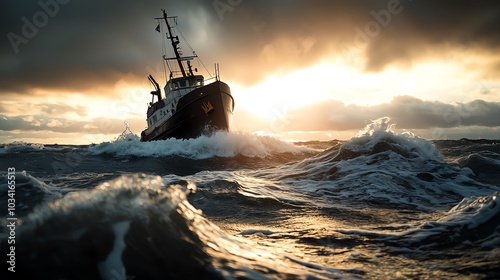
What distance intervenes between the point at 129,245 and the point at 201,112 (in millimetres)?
21617

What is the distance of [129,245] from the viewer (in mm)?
2414

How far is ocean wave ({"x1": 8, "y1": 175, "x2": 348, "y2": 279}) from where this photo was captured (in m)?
2.12

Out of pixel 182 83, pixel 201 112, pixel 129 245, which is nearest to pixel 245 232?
pixel 129 245

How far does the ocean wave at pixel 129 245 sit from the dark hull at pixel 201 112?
67.5ft

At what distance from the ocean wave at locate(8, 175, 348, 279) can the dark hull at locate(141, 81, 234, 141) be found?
20.6 meters

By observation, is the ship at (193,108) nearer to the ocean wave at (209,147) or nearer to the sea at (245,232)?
the ocean wave at (209,147)

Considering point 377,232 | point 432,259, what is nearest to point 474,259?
point 432,259

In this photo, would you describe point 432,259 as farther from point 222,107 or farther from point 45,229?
point 222,107

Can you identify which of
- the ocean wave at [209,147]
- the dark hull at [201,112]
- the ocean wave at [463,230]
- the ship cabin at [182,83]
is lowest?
the ocean wave at [463,230]

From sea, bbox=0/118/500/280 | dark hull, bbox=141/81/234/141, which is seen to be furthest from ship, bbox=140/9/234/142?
sea, bbox=0/118/500/280

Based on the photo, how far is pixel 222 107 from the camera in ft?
79.7

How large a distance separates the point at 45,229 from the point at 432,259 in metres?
3.47

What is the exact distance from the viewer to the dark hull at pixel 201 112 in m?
23.4

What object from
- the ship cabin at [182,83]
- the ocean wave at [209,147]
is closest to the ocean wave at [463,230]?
the ocean wave at [209,147]
